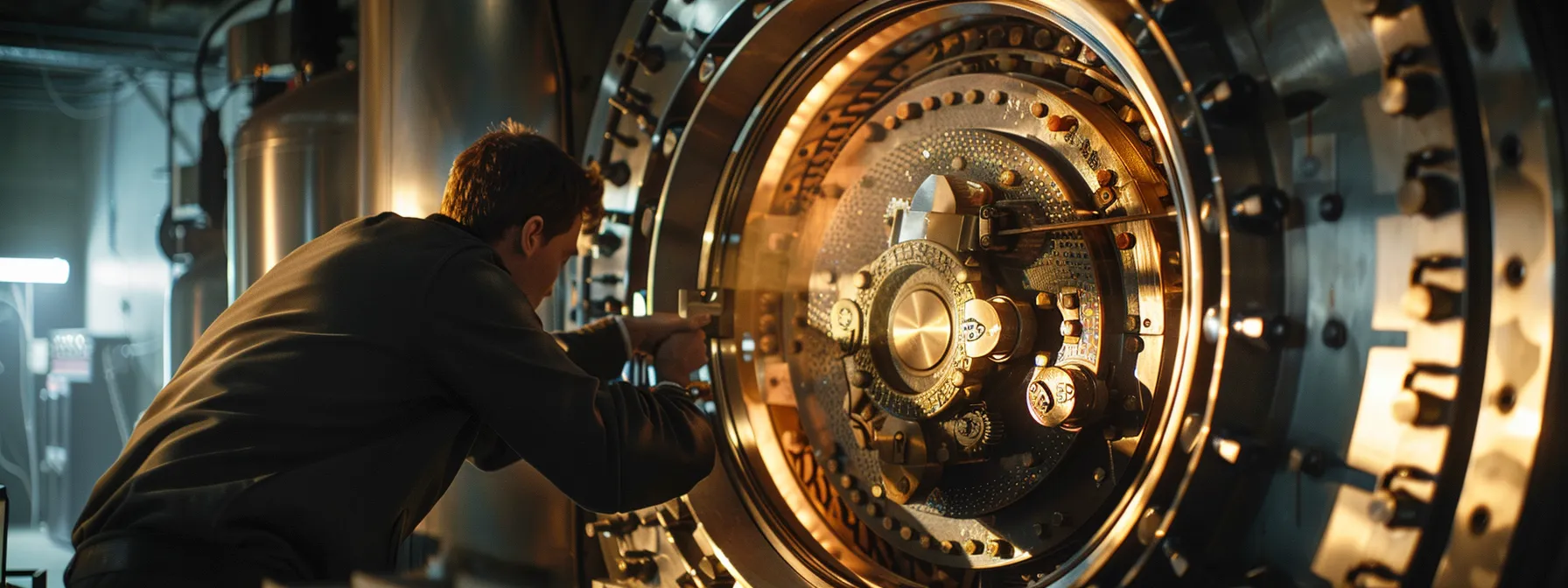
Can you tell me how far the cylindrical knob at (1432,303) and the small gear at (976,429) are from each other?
65 cm

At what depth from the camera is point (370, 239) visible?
1.47 m

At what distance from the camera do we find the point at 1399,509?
3.12ft

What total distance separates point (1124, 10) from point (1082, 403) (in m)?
0.45

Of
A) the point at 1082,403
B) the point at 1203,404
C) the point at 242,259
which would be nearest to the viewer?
the point at 1203,404

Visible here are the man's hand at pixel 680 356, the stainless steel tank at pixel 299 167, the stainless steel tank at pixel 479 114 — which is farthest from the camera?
the stainless steel tank at pixel 299 167

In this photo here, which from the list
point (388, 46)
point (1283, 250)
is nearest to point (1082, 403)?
point (1283, 250)

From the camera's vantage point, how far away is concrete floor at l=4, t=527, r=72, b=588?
452 cm

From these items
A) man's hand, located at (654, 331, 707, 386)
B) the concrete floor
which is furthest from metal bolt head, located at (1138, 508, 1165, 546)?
the concrete floor

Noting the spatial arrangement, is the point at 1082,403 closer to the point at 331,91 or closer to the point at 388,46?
the point at 388,46

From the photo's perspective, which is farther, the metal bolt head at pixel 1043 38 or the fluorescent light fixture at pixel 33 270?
the fluorescent light fixture at pixel 33 270

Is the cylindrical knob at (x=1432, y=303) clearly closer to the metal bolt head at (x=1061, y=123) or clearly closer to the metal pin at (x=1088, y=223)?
the metal pin at (x=1088, y=223)

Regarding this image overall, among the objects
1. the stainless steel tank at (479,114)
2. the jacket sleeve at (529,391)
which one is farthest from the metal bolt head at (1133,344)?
the stainless steel tank at (479,114)

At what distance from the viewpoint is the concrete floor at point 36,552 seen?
4521 millimetres

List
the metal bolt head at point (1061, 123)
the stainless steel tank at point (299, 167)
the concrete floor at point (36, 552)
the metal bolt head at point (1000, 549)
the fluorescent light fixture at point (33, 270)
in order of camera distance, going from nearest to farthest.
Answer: the metal bolt head at point (1061, 123), the metal bolt head at point (1000, 549), the stainless steel tank at point (299, 167), the concrete floor at point (36, 552), the fluorescent light fixture at point (33, 270)
